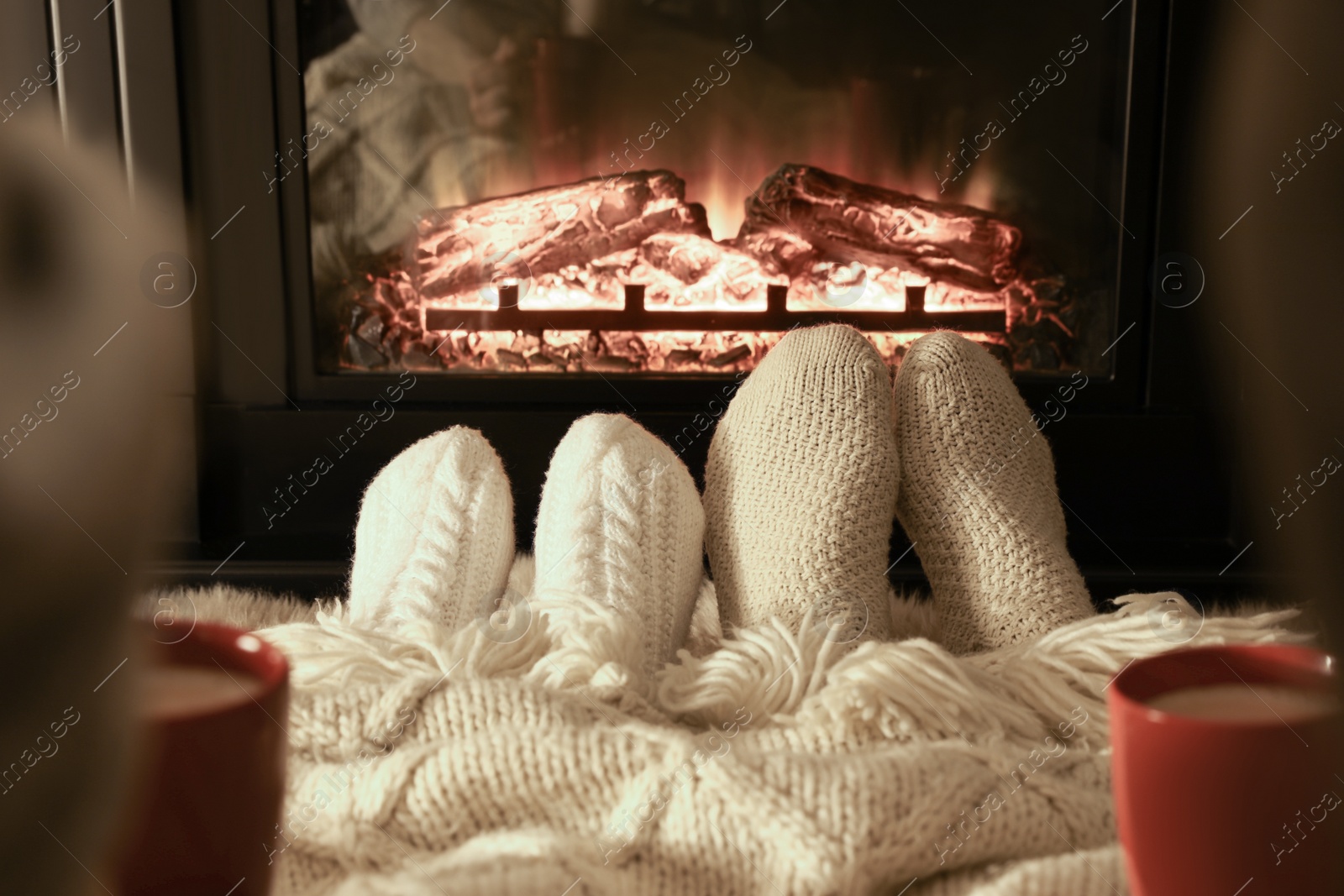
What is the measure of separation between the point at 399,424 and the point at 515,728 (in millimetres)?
959

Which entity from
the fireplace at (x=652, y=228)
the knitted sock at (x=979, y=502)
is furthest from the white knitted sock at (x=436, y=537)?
the fireplace at (x=652, y=228)

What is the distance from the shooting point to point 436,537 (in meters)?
0.78

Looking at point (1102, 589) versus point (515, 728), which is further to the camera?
point (1102, 589)

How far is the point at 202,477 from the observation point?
1342 millimetres

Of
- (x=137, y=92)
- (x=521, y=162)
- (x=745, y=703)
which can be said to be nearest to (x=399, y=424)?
(x=521, y=162)

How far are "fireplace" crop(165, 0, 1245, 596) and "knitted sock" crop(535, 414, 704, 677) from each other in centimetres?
53

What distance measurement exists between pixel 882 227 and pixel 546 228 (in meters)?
0.46

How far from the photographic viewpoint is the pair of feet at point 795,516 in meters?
0.69

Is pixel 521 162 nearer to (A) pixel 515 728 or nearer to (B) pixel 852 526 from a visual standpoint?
(B) pixel 852 526

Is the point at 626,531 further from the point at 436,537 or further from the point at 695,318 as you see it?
→ the point at 695,318

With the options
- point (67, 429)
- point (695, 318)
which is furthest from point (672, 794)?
point (695, 318)

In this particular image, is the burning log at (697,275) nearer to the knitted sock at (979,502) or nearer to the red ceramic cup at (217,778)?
the knitted sock at (979,502)

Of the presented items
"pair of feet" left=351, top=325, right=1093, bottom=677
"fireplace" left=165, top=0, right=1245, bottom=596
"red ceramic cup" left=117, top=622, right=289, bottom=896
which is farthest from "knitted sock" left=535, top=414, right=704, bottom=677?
"fireplace" left=165, top=0, right=1245, bottom=596

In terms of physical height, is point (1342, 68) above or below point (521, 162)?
below
